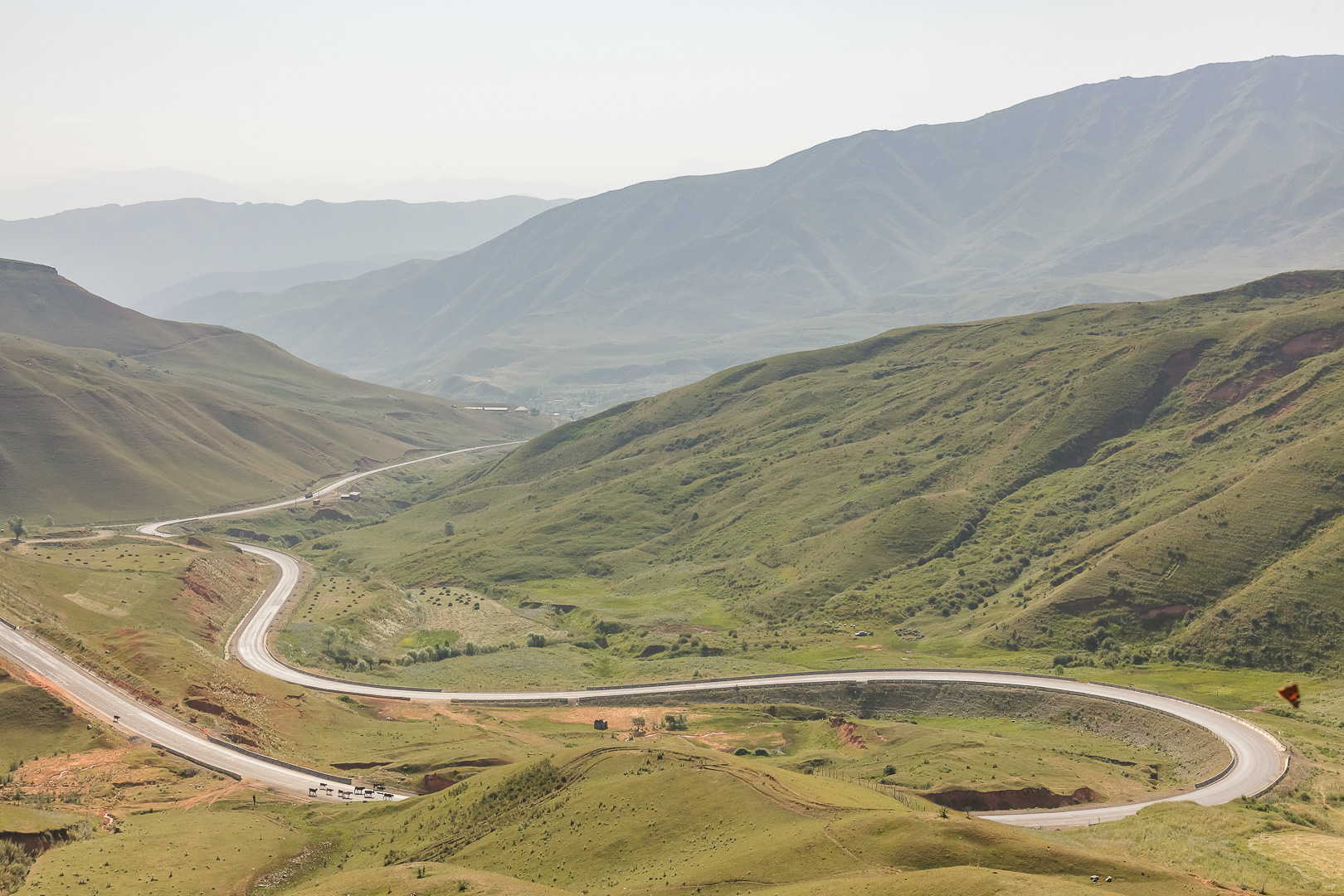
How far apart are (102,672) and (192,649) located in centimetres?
1459

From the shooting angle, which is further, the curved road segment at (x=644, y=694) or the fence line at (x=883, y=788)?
the curved road segment at (x=644, y=694)

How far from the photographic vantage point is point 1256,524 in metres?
129

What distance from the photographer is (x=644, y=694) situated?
11631cm

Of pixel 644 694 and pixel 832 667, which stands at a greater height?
pixel 832 667

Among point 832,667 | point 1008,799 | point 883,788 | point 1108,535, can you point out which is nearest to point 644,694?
point 832,667

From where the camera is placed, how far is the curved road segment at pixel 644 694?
7575 cm

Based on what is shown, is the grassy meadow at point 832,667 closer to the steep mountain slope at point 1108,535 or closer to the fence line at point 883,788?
the fence line at point 883,788

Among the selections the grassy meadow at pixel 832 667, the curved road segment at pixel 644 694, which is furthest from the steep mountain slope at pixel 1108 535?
the curved road segment at pixel 644 694

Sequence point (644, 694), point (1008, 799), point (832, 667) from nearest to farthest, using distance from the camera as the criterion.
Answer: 1. point (1008, 799)
2. point (644, 694)
3. point (832, 667)

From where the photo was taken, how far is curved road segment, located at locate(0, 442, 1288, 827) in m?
75.8

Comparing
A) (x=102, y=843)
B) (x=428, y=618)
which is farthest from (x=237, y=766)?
(x=428, y=618)

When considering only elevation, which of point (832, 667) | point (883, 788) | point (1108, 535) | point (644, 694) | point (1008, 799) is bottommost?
point (644, 694)

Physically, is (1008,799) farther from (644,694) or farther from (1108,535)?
(1108,535)

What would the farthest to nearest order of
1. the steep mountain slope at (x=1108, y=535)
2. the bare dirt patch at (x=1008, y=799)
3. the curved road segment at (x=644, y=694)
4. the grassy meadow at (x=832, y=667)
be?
the steep mountain slope at (x=1108, y=535), the curved road segment at (x=644, y=694), the bare dirt patch at (x=1008, y=799), the grassy meadow at (x=832, y=667)
